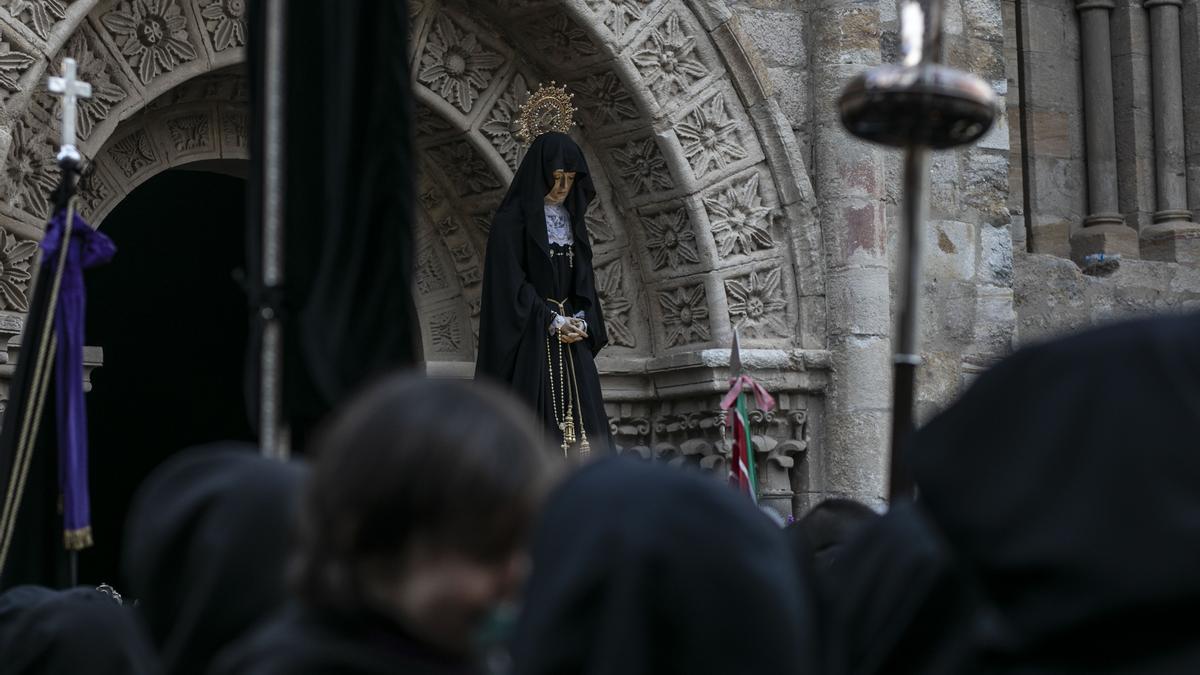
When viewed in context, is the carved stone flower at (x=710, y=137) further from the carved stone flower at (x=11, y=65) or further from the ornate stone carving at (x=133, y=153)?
the carved stone flower at (x=11, y=65)

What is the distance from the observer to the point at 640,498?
88.3 inches

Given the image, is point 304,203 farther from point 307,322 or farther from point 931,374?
point 931,374

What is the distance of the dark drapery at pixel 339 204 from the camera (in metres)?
3.62

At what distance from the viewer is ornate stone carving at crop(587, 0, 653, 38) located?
9.16 metres

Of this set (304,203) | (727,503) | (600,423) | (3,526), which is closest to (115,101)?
(600,423)

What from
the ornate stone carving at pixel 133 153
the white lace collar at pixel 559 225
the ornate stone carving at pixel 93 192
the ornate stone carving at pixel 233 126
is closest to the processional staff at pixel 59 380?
the white lace collar at pixel 559 225

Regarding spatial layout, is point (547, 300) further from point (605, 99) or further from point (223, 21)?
point (223, 21)

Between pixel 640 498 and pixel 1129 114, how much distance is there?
11.5 m

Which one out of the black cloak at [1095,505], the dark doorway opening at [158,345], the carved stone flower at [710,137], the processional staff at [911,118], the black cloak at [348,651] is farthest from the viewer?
the dark doorway opening at [158,345]

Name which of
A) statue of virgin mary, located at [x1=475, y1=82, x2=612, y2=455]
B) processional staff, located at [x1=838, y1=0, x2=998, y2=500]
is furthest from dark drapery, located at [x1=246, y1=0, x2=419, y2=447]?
statue of virgin mary, located at [x1=475, y1=82, x2=612, y2=455]

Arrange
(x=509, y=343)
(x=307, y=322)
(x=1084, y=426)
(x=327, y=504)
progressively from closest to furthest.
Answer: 1. (x=327, y=504)
2. (x=1084, y=426)
3. (x=307, y=322)
4. (x=509, y=343)

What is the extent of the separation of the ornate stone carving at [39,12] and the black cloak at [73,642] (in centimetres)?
471

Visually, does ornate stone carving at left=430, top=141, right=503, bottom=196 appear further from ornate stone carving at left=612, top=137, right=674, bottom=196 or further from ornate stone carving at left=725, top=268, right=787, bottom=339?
ornate stone carving at left=725, top=268, right=787, bottom=339

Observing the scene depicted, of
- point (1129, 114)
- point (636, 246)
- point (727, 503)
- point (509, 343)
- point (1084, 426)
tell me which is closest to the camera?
point (1084, 426)
